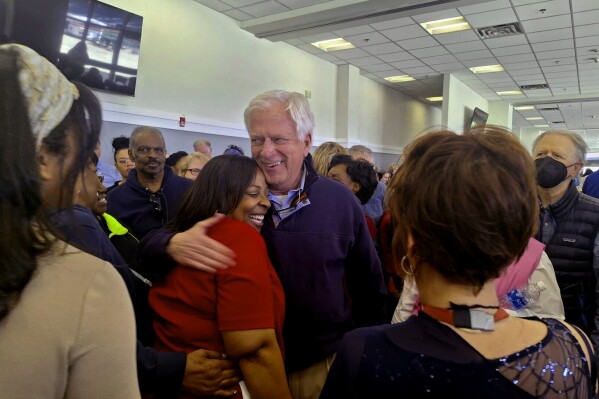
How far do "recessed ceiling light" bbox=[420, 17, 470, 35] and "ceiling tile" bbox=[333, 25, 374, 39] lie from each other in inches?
31.3

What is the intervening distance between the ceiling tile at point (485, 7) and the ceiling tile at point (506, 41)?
127 cm

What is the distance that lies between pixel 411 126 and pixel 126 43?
848cm

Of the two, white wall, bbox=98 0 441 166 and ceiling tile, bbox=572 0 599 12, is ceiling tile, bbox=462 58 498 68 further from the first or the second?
white wall, bbox=98 0 441 166

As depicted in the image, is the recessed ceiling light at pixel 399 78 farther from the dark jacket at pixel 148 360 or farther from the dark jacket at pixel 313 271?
the dark jacket at pixel 148 360

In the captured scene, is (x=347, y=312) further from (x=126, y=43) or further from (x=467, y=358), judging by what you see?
(x=126, y=43)

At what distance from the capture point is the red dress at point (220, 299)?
1119mm

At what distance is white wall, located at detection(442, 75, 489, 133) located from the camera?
9.11 metres

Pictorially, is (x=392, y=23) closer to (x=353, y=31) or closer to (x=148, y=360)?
(x=353, y=31)

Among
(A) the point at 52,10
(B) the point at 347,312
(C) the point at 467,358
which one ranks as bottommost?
(B) the point at 347,312

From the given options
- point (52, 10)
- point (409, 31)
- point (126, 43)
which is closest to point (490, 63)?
point (409, 31)

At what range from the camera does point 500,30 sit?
6.42 m

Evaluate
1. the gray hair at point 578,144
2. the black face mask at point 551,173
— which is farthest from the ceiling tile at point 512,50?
the black face mask at point 551,173

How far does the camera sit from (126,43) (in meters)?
4.78

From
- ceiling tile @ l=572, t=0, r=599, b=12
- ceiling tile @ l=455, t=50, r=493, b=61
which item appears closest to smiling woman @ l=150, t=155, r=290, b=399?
ceiling tile @ l=572, t=0, r=599, b=12
